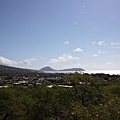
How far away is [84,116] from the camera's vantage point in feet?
64.1

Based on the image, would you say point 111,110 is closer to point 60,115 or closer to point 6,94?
point 60,115

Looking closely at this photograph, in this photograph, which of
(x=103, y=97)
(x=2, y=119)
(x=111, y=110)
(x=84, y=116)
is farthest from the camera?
(x=103, y=97)

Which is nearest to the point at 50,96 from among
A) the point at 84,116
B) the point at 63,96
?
the point at 63,96

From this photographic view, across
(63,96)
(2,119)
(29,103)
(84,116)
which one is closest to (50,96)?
(63,96)

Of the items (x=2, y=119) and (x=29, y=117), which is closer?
(x=2, y=119)

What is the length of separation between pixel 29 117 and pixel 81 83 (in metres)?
11.2

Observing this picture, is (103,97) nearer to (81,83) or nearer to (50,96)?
(81,83)

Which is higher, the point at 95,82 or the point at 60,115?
the point at 95,82

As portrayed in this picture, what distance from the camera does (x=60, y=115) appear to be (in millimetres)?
36406

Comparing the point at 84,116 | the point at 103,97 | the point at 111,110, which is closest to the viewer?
the point at 111,110

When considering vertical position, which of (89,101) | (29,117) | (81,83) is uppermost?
(81,83)

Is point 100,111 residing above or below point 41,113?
above

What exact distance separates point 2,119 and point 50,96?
857 centimetres

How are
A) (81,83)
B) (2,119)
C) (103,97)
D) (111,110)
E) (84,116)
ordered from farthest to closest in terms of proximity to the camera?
(81,83) < (103,97) < (2,119) < (84,116) < (111,110)
